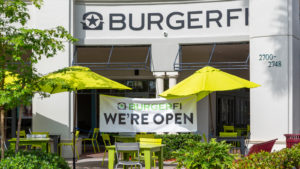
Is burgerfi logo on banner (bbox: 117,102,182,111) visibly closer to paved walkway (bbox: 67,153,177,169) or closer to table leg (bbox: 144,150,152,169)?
paved walkway (bbox: 67,153,177,169)

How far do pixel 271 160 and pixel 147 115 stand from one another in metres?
5.34

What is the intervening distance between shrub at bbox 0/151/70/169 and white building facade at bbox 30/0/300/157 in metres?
6.55

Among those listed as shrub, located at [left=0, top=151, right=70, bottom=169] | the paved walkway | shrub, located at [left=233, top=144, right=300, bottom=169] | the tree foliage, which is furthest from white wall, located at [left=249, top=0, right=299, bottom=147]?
the tree foliage

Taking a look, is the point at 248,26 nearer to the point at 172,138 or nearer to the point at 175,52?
the point at 175,52

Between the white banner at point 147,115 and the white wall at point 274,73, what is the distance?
3094mm

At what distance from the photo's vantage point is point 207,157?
8.46m

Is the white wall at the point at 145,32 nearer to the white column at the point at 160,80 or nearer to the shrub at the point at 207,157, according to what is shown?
the white column at the point at 160,80

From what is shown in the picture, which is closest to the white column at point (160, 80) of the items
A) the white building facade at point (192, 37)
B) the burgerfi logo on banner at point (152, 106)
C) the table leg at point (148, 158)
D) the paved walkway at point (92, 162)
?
the white building facade at point (192, 37)

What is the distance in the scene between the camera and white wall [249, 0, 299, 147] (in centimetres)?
1528

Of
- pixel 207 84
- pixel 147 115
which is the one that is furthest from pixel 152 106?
pixel 207 84

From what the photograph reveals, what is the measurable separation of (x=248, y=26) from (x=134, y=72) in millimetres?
6334

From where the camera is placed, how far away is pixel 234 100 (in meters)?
25.1

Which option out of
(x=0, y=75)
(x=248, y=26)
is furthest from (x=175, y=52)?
(x=0, y=75)

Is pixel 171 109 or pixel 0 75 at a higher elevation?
pixel 0 75
